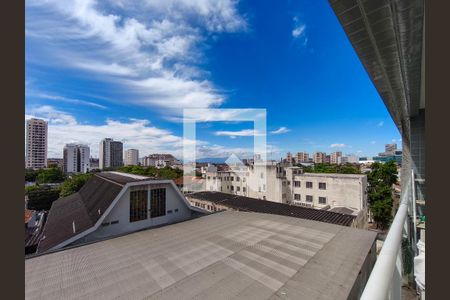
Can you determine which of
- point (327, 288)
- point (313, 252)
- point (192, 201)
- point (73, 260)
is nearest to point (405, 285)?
point (313, 252)

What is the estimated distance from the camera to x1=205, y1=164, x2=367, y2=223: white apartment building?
1219 cm

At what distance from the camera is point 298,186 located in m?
14.7

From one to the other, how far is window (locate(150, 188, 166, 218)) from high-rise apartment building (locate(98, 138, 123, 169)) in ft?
125

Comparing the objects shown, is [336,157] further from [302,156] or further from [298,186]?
[298,186]

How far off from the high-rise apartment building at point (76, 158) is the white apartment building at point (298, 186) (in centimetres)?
3545

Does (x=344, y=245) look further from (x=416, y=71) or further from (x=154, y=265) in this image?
(x=154, y=265)

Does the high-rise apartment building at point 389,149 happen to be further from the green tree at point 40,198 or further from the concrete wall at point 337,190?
the green tree at point 40,198

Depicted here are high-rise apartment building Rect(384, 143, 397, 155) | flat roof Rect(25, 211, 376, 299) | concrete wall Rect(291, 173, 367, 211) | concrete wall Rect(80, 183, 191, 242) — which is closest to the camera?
flat roof Rect(25, 211, 376, 299)

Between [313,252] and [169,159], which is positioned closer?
[313,252]

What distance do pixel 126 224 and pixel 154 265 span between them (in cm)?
277

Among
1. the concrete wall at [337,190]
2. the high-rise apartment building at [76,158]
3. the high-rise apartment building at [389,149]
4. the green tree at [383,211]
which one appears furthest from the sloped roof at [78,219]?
the high-rise apartment building at [389,149]

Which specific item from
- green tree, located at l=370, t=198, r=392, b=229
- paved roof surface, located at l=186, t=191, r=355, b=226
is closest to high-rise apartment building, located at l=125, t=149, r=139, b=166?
paved roof surface, located at l=186, t=191, r=355, b=226

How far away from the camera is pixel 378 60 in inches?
80.4

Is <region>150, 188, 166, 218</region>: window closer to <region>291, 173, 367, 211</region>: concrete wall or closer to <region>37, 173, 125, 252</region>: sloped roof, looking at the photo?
<region>37, 173, 125, 252</region>: sloped roof
